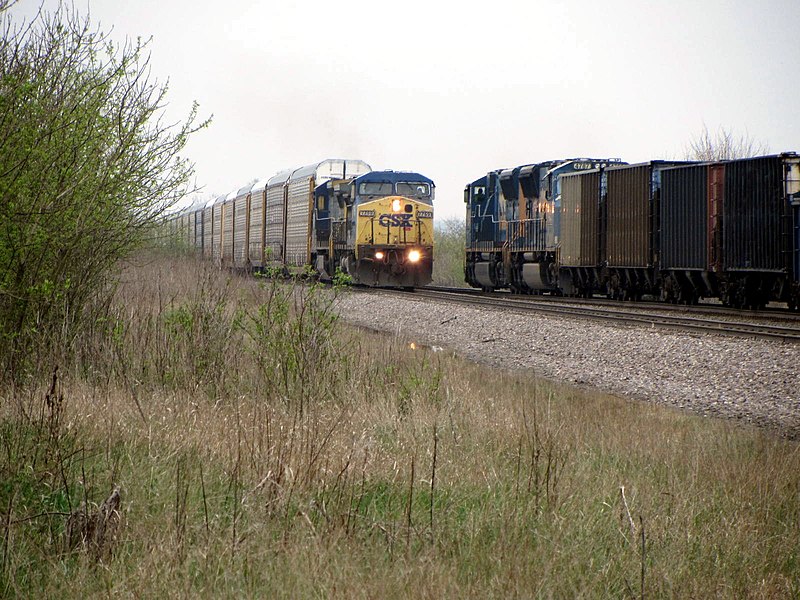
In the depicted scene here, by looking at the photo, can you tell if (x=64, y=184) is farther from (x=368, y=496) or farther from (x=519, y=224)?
(x=519, y=224)

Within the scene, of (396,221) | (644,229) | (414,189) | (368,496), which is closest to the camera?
(368,496)

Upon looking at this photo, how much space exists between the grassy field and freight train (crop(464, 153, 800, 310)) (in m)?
10.4

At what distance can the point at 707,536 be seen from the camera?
4.80 meters

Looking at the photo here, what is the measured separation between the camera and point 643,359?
11859mm

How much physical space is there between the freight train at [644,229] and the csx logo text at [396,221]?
3168mm

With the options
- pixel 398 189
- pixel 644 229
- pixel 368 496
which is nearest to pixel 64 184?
pixel 368 496

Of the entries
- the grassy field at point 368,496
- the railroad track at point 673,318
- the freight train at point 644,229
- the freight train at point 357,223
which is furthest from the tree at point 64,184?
the freight train at point 357,223

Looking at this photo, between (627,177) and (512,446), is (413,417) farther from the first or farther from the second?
(627,177)

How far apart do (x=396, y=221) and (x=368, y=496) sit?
2167 cm

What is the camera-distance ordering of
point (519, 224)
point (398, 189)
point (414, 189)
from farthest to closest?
point (414, 189) → point (519, 224) → point (398, 189)

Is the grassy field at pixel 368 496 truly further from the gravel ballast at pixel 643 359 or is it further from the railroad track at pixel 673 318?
the railroad track at pixel 673 318

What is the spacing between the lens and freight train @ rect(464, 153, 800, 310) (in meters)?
17.4

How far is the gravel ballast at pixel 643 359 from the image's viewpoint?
9.24 m

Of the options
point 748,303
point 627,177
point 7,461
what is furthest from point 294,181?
point 7,461
